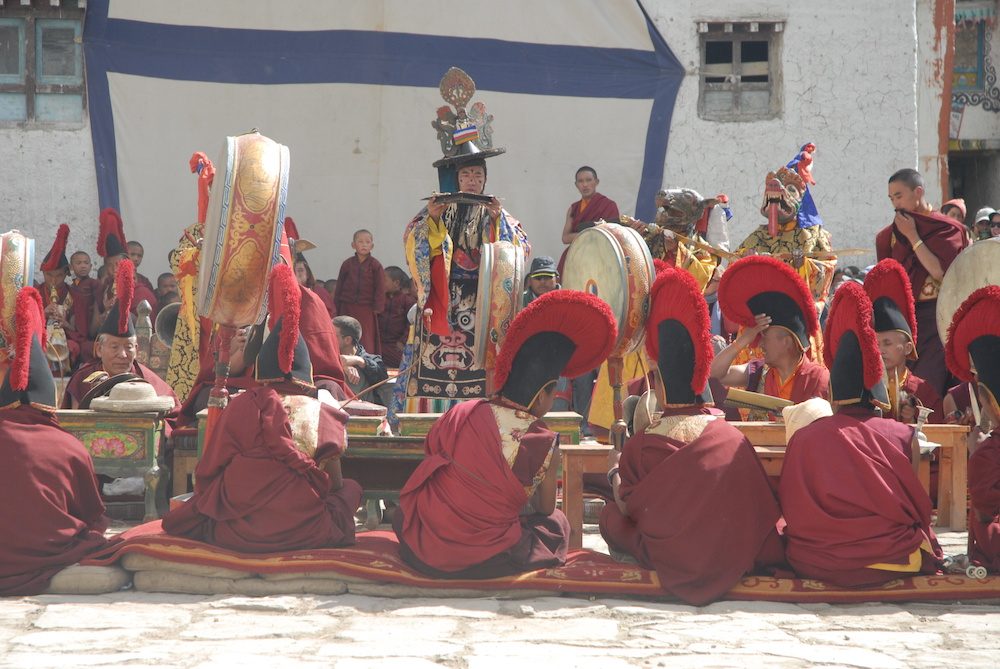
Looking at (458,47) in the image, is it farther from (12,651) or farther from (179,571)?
(12,651)

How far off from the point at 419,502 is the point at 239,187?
1.67 metres

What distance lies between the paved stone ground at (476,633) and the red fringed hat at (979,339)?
1.02 m

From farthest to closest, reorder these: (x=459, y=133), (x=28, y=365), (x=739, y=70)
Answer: (x=739, y=70), (x=459, y=133), (x=28, y=365)

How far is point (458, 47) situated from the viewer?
42.2ft

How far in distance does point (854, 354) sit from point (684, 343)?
2.37 feet

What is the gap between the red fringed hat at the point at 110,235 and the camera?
11.9 meters

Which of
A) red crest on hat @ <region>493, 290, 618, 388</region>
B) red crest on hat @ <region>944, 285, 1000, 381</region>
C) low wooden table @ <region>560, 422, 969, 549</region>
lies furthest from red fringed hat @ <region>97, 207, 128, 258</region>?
red crest on hat @ <region>944, 285, 1000, 381</region>

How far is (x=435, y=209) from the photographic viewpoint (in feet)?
27.1

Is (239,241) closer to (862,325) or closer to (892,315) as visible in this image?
(862,325)

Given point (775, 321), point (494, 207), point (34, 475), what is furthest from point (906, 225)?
point (34, 475)

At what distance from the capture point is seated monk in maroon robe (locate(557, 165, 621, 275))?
39.5 ft

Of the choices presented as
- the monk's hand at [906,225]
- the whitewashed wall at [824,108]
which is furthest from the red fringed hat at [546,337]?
the whitewashed wall at [824,108]

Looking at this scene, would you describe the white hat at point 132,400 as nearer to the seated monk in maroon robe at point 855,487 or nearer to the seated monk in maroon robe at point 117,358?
the seated monk in maroon robe at point 117,358

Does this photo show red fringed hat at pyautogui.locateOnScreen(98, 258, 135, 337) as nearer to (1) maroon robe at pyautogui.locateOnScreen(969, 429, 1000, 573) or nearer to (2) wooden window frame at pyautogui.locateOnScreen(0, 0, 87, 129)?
(1) maroon robe at pyautogui.locateOnScreen(969, 429, 1000, 573)
